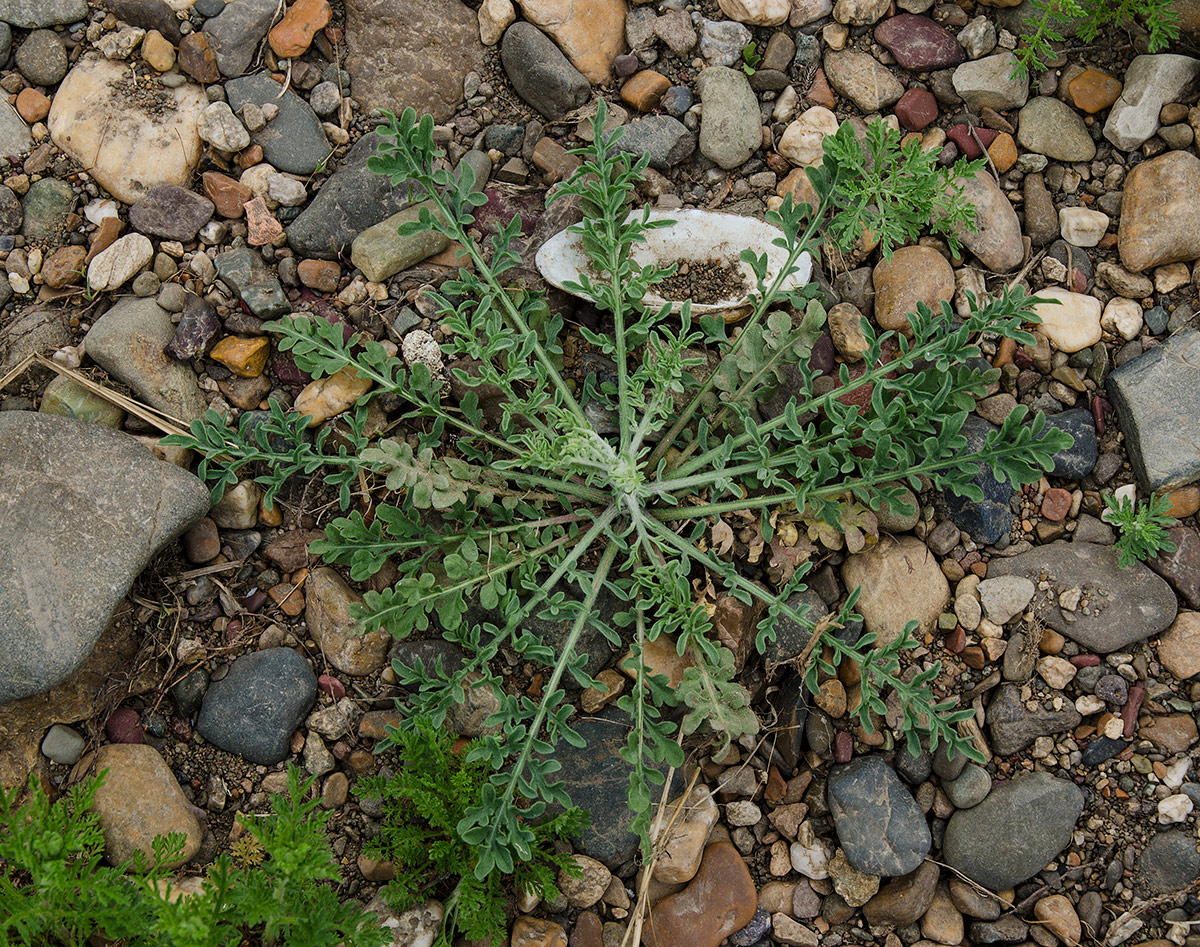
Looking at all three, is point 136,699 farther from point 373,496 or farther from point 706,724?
point 706,724

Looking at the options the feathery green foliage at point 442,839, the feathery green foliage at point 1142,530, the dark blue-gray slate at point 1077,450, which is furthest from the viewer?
the dark blue-gray slate at point 1077,450

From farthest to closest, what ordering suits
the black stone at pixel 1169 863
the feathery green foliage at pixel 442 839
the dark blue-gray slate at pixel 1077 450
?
the dark blue-gray slate at pixel 1077 450
the black stone at pixel 1169 863
the feathery green foliage at pixel 442 839

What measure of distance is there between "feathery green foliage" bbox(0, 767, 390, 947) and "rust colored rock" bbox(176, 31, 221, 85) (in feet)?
10.2

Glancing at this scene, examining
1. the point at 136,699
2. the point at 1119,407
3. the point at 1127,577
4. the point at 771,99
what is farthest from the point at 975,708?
the point at 136,699

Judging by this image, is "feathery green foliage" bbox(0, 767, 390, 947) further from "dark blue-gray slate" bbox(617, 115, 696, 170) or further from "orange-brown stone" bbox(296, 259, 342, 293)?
"dark blue-gray slate" bbox(617, 115, 696, 170)

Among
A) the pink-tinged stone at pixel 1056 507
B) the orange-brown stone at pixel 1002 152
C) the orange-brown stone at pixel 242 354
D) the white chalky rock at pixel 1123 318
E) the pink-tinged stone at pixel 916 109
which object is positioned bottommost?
the pink-tinged stone at pixel 1056 507

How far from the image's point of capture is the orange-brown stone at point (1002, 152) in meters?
4.01

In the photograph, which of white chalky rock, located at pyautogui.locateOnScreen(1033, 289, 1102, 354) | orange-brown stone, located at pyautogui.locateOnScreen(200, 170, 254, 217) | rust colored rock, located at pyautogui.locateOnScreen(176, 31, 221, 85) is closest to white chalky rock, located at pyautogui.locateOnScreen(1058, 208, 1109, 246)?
white chalky rock, located at pyautogui.locateOnScreen(1033, 289, 1102, 354)

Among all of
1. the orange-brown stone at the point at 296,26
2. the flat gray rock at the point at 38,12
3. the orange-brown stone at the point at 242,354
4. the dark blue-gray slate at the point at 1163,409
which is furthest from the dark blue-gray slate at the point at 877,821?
the flat gray rock at the point at 38,12

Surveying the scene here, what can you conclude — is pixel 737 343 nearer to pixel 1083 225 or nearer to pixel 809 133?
pixel 809 133

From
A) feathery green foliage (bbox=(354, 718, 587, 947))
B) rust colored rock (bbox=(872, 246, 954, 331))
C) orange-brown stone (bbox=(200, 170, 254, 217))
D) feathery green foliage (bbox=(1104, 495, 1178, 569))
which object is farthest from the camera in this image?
orange-brown stone (bbox=(200, 170, 254, 217))

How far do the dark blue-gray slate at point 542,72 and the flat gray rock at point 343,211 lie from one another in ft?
2.50

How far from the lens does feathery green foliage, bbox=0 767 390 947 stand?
2.65 metres

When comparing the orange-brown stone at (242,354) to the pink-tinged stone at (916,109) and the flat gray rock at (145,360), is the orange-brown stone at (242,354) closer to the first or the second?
the flat gray rock at (145,360)
